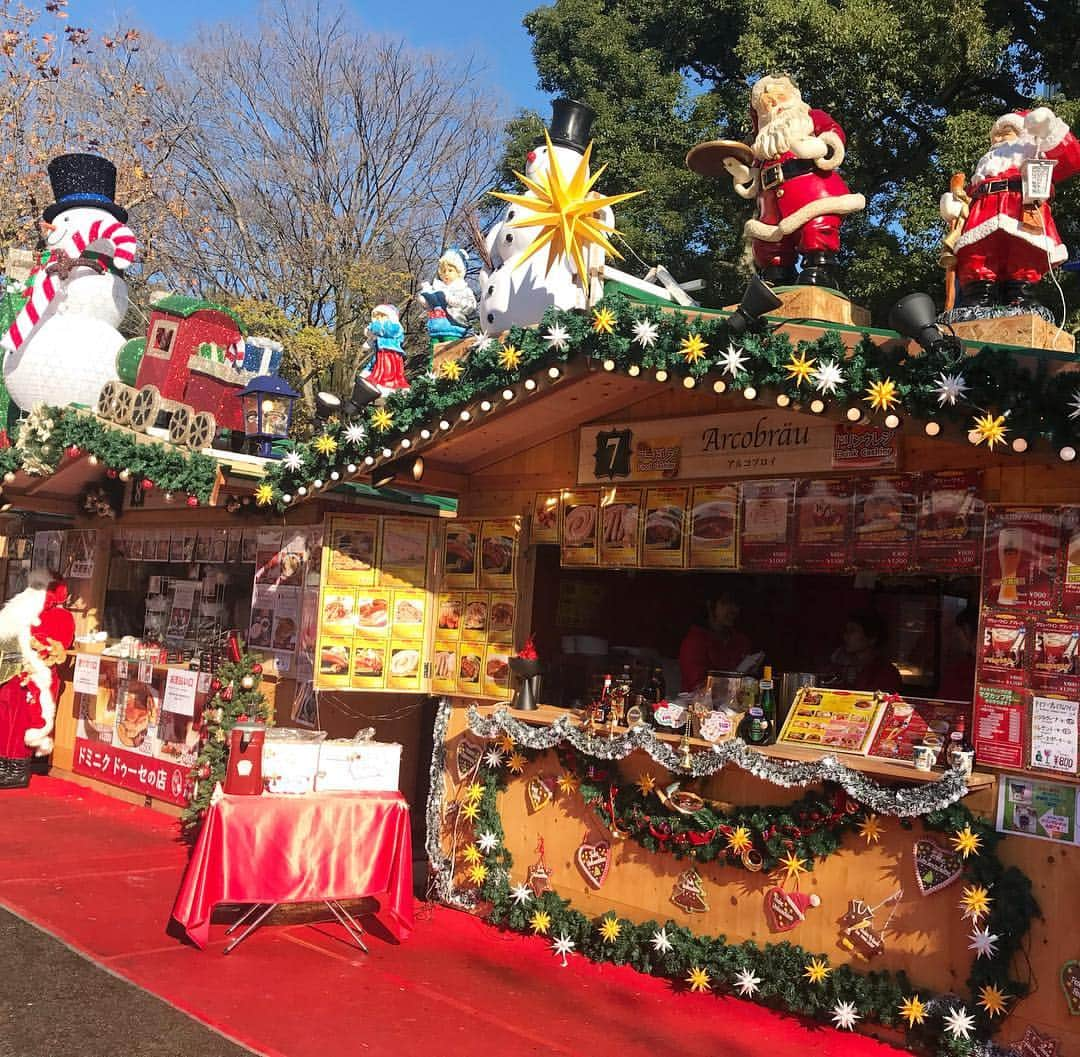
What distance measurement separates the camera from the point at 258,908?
7145 mm

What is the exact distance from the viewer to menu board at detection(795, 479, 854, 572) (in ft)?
19.8

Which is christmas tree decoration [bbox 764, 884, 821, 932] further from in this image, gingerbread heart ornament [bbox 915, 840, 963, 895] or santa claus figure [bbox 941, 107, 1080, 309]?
santa claus figure [bbox 941, 107, 1080, 309]

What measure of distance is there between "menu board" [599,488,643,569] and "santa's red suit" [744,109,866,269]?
1.65 m

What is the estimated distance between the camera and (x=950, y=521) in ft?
18.4

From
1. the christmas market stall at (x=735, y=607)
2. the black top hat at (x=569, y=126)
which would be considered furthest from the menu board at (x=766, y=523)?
the black top hat at (x=569, y=126)

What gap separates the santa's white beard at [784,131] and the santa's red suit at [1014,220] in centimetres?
103

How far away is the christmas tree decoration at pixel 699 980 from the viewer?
589 cm

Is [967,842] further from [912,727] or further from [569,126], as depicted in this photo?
[569,126]

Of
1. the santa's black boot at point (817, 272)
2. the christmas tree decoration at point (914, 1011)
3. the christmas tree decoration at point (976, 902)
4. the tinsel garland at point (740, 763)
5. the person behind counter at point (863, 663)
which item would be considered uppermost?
the santa's black boot at point (817, 272)

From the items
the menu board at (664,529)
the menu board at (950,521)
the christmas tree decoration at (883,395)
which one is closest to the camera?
the christmas tree decoration at (883,395)

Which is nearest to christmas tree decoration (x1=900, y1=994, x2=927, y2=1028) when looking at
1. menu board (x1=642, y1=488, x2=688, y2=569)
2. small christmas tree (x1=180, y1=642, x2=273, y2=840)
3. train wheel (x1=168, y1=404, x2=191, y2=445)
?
menu board (x1=642, y1=488, x2=688, y2=569)

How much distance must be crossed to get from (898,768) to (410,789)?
442 centimetres

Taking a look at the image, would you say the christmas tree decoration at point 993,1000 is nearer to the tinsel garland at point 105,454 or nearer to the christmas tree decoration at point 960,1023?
the christmas tree decoration at point 960,1023

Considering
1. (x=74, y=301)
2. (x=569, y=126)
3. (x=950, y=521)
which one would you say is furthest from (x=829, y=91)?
(x=950, y=521)
